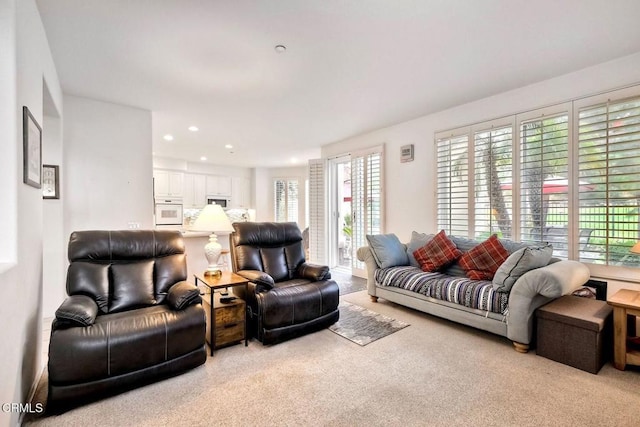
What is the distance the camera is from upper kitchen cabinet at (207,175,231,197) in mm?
8055

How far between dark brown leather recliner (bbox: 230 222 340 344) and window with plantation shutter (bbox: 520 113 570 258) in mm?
2301

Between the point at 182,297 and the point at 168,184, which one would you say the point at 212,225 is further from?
the point at 168,184

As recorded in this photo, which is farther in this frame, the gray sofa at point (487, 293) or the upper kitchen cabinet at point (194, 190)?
the upper kitchen cabinet at point (194, 190)

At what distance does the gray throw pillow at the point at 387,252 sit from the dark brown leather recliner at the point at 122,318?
2225 mm

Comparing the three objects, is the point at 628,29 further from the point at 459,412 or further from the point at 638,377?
the point at 459,412

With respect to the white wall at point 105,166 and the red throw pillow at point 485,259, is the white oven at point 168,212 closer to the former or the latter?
the white wall at point 105,166

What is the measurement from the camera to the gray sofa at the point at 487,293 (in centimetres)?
240

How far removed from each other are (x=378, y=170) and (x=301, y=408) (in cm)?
382

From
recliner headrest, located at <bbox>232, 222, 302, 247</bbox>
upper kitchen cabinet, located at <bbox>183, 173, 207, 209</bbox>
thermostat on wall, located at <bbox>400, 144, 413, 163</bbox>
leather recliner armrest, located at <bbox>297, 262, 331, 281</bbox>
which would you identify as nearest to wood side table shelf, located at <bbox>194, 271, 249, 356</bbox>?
recliner headrest, located at <bbox>232, 222, 302, 247</bbox>

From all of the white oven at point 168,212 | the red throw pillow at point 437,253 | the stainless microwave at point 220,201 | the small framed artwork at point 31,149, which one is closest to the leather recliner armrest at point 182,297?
the small framed artwork at point 31,149

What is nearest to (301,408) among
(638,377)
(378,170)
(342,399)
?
(342,399)

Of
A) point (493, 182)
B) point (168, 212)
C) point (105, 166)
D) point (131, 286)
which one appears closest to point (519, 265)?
point (493, 182)

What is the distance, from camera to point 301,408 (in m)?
1.76

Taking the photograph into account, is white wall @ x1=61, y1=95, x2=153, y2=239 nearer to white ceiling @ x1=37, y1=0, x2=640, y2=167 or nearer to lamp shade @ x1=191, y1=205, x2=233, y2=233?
white ceiling @ x1=37, y1=0, x2=640, y2=167
